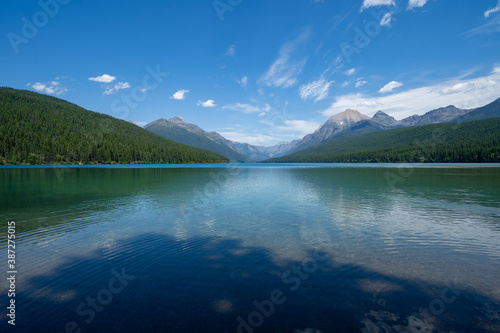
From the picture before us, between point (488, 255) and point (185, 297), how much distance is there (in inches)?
721

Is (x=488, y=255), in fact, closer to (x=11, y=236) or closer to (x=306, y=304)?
(x=306, y=304)

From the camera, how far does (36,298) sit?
9867 millimetres

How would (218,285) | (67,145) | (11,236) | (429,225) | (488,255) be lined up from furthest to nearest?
(67,145) < (429,225) < (11,236) < (488,255) < (218,285)

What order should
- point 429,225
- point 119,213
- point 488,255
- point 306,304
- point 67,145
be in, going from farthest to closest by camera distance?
point 67,145 < point 119,213 < point 429,225 < point 488,255 < point 306,304

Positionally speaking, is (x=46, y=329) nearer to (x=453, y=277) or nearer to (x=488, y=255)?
(x=453, y=277)

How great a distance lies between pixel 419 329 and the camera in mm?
8078

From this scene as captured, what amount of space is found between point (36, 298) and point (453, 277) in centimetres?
1954

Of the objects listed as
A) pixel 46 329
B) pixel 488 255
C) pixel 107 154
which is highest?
pixel 107 154

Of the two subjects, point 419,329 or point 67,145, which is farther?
point 67,145

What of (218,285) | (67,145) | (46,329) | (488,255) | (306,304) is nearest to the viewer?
(46,329)

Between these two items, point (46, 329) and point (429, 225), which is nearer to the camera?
point (46, 329)

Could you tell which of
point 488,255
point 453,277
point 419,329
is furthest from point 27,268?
point 488,255

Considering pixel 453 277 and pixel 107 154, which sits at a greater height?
pixel 107 154

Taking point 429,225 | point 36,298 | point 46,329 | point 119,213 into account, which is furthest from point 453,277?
point 119,213
